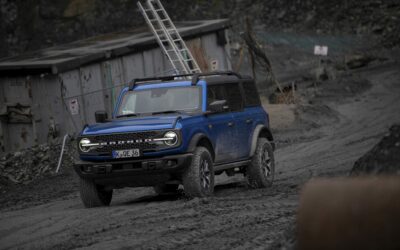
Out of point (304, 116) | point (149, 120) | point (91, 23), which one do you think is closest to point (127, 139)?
point (149, 120)

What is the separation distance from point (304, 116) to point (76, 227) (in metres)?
18.5

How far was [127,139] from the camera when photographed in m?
13.9

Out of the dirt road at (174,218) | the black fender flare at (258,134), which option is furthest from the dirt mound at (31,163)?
the black fender flare at (258,134)

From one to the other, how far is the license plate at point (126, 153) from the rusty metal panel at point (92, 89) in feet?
44.0

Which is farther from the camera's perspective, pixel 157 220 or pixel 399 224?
pixel 157 220

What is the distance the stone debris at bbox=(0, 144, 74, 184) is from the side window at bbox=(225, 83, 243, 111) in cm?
708

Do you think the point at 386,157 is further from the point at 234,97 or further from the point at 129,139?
the point at 234,97

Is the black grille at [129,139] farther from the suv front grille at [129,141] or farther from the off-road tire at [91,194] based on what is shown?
the off-road tire at [91,194]

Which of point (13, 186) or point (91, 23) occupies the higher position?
point (91, 23)

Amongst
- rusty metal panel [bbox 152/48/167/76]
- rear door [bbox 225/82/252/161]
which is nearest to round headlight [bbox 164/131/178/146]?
rear door [bbox 225/82/252/161]

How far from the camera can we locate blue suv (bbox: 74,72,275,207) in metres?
13.9

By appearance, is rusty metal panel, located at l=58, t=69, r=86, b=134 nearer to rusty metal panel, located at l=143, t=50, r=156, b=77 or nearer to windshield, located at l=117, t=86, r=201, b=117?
rusty metal panel, located at l=143, t=50, r=156, b=77

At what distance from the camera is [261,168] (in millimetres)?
16078

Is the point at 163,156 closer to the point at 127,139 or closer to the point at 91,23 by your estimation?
the point at 127,139
